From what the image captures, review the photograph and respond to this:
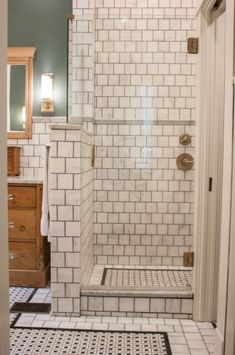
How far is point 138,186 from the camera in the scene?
3.25 metres

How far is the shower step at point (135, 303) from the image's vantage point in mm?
2504

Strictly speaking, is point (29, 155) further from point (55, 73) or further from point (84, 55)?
point (84, 55)

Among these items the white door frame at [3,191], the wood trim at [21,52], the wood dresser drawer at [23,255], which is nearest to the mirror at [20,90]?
the wood trim at [21,52]

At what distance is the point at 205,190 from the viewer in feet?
7.89

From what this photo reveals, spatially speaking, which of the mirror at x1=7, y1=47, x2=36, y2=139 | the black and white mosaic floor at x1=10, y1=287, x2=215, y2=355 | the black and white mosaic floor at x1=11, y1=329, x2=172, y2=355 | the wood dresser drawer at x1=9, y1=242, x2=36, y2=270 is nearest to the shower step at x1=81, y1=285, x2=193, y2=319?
the black and white mosaic floor at x1=10, y1=287, x2=215, y2=355

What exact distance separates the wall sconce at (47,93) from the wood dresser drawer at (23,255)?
1.27 meters

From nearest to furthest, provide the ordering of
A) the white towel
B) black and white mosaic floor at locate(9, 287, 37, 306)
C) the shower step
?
the shower step
the white towel
black and white mosaic floor at locate(9, 287, 37, 306)

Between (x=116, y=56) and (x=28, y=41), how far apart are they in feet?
2.90

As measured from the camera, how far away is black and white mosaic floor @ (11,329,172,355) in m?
2.06

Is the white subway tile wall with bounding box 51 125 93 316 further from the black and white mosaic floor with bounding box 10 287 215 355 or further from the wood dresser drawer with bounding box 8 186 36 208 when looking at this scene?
the wood dresser drawer with bounding box 8 186 36 208

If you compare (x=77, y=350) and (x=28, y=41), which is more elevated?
(x=28, y=41)

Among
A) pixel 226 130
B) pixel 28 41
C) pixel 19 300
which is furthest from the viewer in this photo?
pixel 28 41

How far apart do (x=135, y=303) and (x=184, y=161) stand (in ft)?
4.20

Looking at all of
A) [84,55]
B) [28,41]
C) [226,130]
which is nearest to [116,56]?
[84,55]
